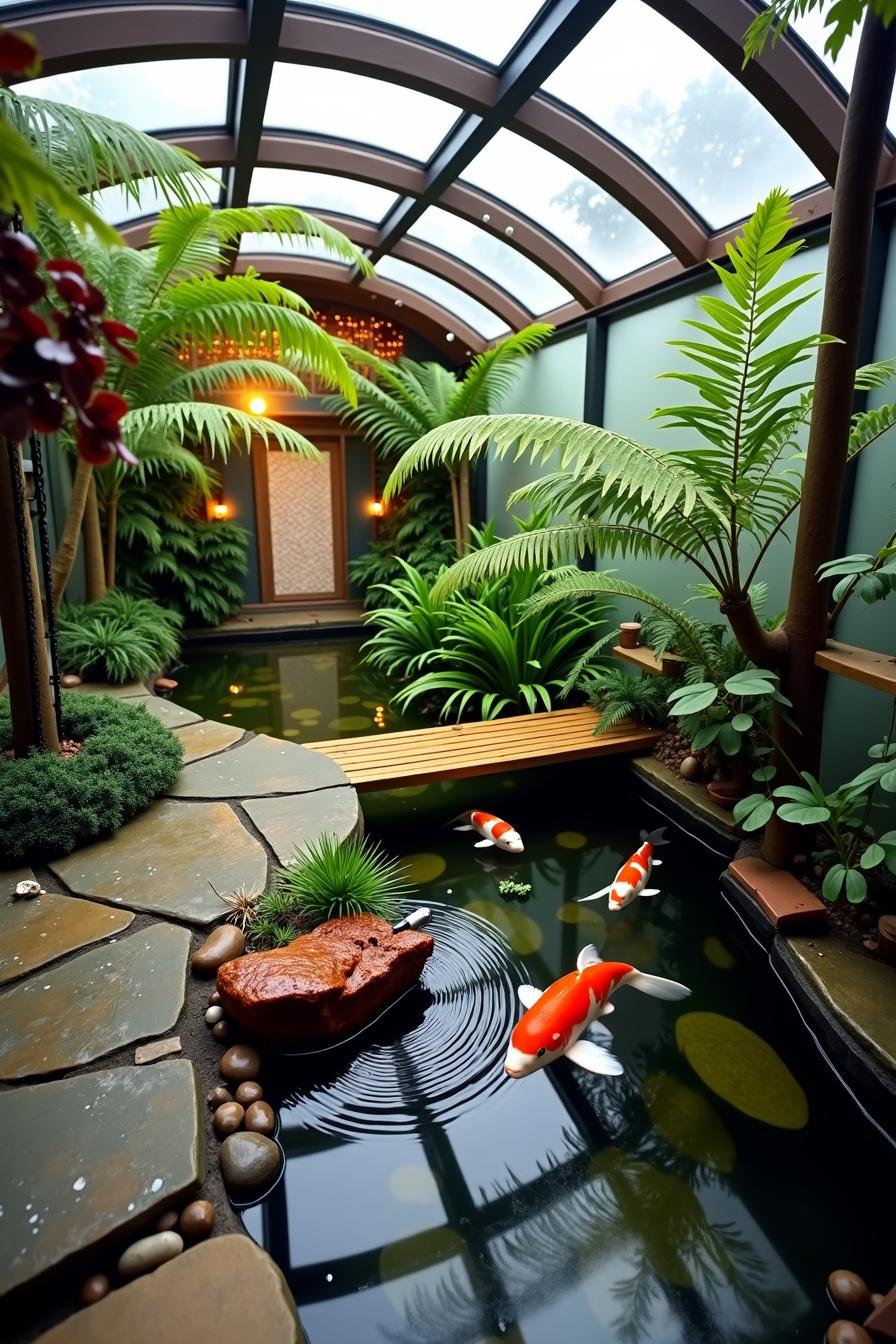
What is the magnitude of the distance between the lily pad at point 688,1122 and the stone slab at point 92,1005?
4.12ft

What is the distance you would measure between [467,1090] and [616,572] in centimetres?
399

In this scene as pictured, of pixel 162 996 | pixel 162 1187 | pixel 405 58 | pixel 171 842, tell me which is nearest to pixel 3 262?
pixel 162 1187

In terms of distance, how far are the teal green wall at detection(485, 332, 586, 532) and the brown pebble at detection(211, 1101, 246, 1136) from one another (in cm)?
518

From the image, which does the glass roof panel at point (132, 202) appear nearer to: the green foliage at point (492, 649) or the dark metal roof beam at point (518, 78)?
the dark metal roof beam at point (518, 78)

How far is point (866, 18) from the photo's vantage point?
2064mm

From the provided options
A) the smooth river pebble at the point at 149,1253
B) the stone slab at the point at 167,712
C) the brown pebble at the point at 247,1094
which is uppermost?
the stone slab at the point at 167,712

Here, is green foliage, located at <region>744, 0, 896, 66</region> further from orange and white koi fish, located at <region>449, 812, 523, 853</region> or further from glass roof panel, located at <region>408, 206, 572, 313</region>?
glass roof panel, located at <region>408, 206, 572, 313</region>

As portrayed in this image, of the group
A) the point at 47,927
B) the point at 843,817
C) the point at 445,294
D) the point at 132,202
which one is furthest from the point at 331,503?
the point at 843,817

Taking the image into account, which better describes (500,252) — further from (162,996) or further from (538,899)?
(162,996)

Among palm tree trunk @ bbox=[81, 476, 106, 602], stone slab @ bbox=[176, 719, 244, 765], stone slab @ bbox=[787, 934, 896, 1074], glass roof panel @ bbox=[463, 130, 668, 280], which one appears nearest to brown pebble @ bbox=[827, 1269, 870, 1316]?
stone slab @ bbox=[787, 934, 896, 1074]

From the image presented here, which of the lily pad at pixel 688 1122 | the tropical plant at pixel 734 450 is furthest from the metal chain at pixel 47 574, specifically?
the lily pad at pixel 688 1122

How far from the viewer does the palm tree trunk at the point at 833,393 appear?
83.4 inches

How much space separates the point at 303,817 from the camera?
2.75 meters

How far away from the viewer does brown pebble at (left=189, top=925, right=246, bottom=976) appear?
6.50 feet
